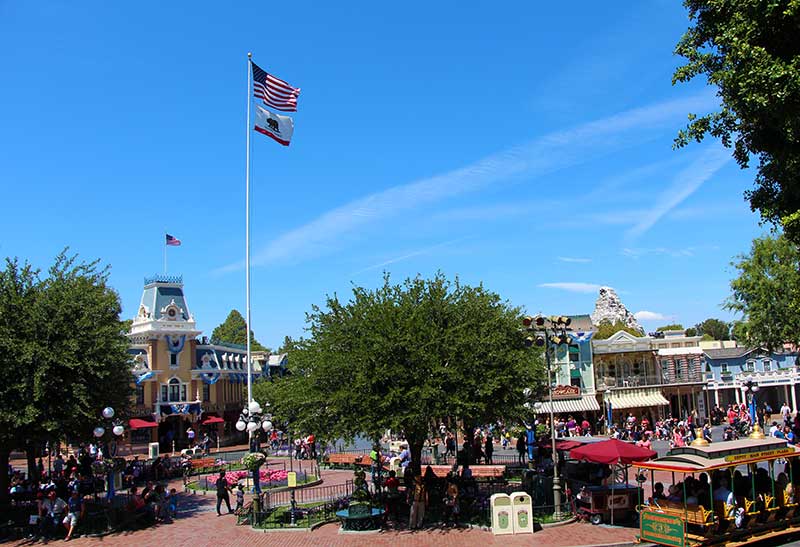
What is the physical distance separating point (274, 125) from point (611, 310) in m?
100

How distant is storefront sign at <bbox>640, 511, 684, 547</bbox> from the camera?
14383 mm

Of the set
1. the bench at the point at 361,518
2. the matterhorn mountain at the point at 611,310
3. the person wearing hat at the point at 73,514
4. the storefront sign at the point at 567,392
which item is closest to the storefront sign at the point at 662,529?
the bench at the point at 361,518

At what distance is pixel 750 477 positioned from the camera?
1571 cm

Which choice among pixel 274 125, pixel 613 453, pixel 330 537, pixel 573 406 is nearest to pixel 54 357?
pixel 330 537

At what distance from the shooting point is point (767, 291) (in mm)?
44000

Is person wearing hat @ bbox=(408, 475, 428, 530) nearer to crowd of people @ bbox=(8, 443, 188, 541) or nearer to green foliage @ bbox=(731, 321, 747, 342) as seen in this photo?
crowd of people @ bbox=(8, 443, 188, 541)

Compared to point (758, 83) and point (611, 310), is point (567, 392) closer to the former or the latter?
point (758, 83)

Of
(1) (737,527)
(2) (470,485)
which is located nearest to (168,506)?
(2) (470,485)

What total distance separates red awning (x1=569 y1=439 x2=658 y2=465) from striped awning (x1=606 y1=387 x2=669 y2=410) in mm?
31186

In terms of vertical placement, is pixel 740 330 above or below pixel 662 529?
above

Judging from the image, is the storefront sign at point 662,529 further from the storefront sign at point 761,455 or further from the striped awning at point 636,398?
the striped awning at point 636,398

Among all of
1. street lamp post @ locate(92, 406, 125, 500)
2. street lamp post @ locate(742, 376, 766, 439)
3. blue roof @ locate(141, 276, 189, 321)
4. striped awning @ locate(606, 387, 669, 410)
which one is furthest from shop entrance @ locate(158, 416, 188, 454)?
street lamp post @ locate(742, 376, 766, 439)

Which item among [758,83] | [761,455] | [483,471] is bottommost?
[483,471]

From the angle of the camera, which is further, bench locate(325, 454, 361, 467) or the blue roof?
the blue roof
